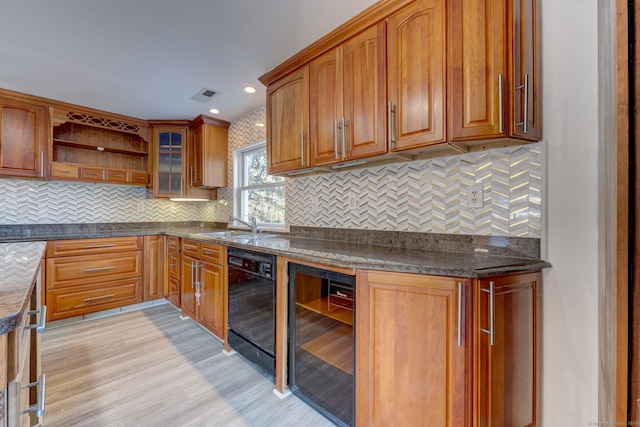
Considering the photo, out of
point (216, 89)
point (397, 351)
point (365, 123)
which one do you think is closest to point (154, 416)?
point (397, 351)

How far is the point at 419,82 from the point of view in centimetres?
136

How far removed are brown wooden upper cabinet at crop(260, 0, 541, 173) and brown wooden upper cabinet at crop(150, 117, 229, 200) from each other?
1.75 metres

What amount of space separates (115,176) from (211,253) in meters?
1.90

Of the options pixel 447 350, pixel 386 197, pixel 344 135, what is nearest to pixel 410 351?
pixel 447 350

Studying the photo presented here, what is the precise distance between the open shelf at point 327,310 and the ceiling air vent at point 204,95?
220 cm

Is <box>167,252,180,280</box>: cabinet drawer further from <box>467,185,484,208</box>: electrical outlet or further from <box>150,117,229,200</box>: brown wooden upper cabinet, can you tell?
<box>467,185,484,208</box>: electrical outlet

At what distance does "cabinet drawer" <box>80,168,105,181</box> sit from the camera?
2.94m

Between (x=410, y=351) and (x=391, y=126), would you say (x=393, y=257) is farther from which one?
(x=391, y=126)

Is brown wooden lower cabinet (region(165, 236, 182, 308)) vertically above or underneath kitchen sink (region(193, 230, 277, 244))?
underneath

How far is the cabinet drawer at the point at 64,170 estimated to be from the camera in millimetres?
2787

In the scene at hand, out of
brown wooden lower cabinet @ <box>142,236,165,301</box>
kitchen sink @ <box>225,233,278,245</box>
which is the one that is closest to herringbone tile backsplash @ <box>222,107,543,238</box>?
kitchen sink @ <box>225,233,278,245</box>

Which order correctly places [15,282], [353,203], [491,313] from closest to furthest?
[15,282] → [491,313] → [353,203]

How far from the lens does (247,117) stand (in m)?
3.15

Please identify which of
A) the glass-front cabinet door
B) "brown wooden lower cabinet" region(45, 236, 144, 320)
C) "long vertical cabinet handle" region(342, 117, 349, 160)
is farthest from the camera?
the glass-front cabinet door
